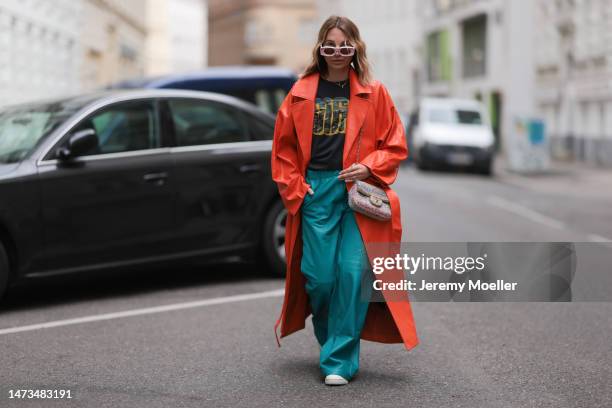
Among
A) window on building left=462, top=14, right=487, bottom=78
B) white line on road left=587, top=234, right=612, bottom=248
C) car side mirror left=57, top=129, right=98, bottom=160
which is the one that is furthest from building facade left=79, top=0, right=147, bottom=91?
car side mirror left=57, top=129, right=98, bottom=160

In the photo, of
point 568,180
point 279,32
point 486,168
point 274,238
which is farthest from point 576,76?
point 279,32

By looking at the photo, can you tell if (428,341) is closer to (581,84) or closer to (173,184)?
(173,184)

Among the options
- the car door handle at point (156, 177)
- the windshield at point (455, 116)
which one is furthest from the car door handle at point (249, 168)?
the windshield at point (455, 116)

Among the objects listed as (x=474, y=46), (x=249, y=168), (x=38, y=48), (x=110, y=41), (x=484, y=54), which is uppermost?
(x=110, y=41)

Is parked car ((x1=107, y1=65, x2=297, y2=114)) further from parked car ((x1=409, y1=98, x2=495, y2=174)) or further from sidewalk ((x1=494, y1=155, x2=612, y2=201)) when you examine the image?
parked car ((x1=409, y1=98, x2=495, y2=174))

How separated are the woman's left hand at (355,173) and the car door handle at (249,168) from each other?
3.64 m

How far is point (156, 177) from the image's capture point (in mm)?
8836

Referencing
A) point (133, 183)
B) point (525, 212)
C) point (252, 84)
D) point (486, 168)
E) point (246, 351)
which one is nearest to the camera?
point (246, 351)

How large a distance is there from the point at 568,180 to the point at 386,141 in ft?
74.2

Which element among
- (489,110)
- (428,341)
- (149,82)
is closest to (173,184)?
(428,341)

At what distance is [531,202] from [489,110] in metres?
30.5

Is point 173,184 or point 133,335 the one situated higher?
point 173,184

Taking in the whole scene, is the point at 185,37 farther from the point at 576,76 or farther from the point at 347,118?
the point at 347,118

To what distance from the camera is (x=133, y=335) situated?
723 centimetres
